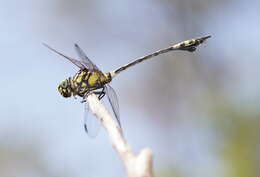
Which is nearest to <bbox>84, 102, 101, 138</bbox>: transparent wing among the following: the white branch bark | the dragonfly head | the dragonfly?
the dragonfly

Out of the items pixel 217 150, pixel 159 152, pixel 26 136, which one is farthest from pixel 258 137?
pixel 26 136

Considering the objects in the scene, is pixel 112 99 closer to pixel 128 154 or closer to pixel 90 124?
pixel 90 124

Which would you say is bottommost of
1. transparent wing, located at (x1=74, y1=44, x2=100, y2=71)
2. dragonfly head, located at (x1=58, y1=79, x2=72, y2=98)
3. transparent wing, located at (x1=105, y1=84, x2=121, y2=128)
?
transparent wing, located at (x1=105, y1=84, x2=121, y2=128)

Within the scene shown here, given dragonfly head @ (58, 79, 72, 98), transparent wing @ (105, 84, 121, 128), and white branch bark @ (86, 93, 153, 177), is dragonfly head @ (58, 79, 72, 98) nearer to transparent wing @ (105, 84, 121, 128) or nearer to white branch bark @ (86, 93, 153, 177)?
transparent wing @ (105, 84, 121, 128)

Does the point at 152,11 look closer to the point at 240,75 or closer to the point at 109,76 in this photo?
the point at 240,75

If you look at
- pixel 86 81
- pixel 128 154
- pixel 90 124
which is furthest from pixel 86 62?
pixel 128 154
